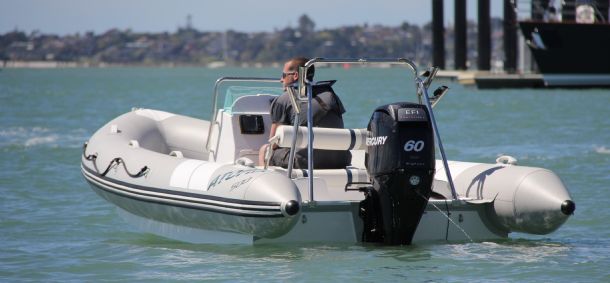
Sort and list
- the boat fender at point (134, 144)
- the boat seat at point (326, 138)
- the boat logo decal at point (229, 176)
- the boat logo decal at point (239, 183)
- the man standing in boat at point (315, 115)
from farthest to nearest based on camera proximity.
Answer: the boat fender at point (134, 144)
the man standing in boat at point (315, 115)
the boat seat at point (326, 138)
the boat logo decal at point (229, 176)
the boat logo decal at point (239, 183)

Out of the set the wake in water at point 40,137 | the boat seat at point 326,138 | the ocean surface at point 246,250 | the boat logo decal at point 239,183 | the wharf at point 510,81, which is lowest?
the wharf at point 510,81

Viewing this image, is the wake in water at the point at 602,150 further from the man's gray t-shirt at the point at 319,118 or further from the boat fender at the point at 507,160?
the man's gray t-shirt at the point at 319,118

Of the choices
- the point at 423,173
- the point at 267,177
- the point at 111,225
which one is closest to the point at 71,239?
the point at 111,225

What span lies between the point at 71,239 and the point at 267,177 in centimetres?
292

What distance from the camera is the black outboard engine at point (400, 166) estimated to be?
894 cm

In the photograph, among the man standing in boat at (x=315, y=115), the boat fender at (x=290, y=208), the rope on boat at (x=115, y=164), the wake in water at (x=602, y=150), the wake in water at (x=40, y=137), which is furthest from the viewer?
the wake in water at (x=40, y=137)

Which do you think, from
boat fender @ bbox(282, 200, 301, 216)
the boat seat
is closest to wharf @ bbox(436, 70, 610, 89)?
the boat seat

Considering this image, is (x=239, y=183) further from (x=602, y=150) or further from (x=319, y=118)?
(x=602, y=150)

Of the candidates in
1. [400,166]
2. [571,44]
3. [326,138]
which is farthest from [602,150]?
[571,44]

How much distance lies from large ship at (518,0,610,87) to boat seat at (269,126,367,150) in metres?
41.6

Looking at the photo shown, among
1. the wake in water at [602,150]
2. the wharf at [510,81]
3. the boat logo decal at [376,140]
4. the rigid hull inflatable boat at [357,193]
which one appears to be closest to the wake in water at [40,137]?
the wake in water at [602,150]

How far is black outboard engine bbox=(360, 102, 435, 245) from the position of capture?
8.94m

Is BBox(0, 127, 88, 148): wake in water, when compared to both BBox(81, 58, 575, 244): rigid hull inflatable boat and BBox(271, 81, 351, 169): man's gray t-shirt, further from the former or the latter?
BBox(271, 81, 351, 169): man's gray t-shirt

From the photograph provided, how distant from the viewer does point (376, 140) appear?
9.10 metres
